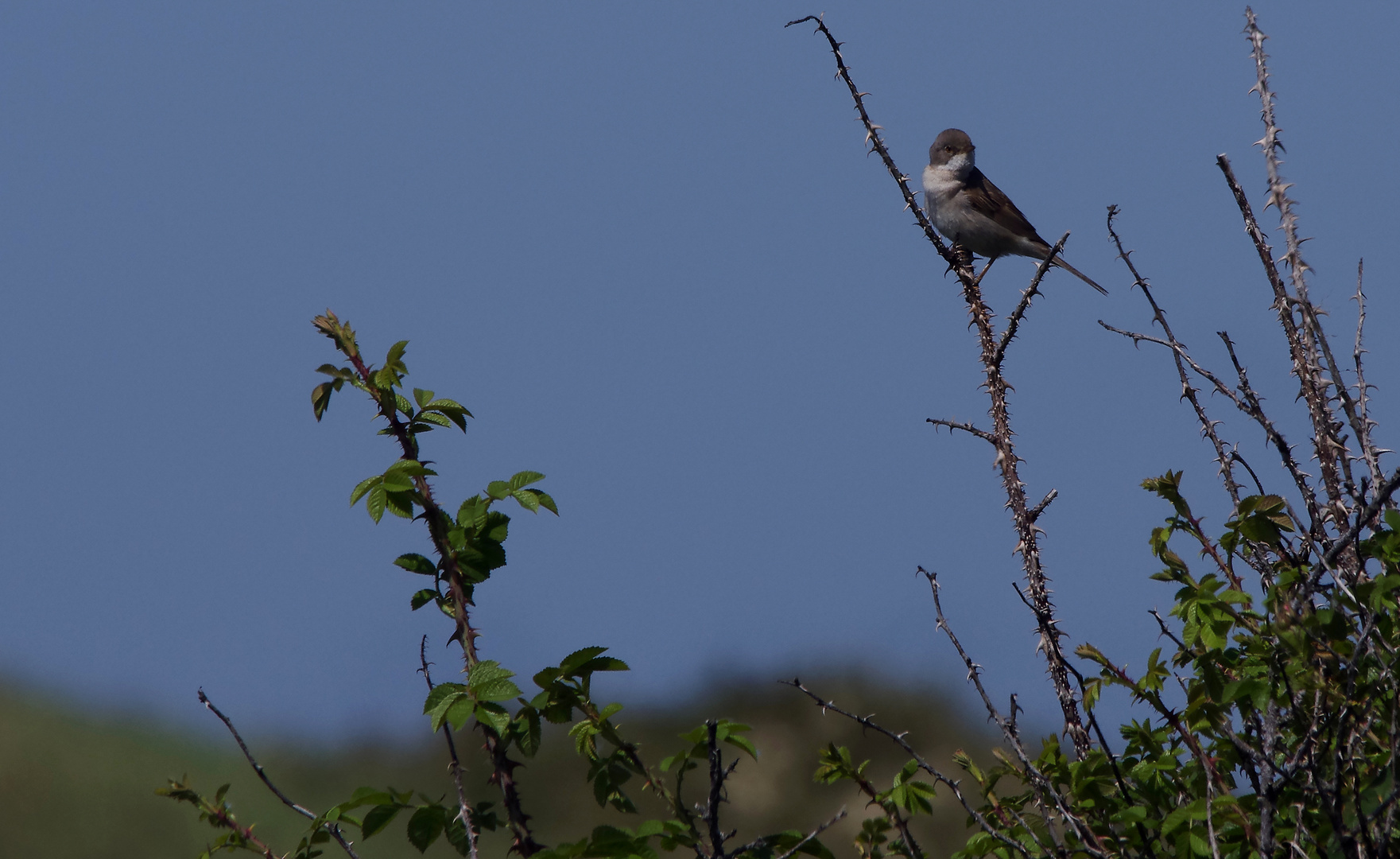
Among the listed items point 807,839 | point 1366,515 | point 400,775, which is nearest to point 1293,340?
point 1366,515

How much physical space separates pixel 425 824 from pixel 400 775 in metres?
12.2

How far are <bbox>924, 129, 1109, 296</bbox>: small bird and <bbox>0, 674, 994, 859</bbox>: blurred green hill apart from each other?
16.7 ft

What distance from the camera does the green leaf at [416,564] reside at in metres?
2.83

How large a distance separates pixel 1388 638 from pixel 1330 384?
1469 mm

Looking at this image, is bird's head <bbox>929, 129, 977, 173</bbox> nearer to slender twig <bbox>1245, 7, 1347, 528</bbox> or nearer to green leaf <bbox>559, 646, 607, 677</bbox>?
slender twig <bbox>1245, 7, 1347, 528</bbox>

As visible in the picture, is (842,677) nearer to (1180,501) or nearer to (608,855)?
(1180,501)

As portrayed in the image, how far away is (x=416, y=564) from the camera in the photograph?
111 inches

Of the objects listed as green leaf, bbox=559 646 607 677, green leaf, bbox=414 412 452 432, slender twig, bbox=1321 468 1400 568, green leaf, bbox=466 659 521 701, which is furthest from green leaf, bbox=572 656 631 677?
slender twig, bbox=1321 468 1400 568

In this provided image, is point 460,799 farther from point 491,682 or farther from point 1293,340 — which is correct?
point 1293,340

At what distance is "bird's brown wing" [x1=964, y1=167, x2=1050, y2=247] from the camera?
1019 cm

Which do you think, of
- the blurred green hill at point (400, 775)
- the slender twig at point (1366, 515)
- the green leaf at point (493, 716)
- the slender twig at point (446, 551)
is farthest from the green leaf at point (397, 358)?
the blurred green hill at point (400, 775)

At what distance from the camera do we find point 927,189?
1059 cm

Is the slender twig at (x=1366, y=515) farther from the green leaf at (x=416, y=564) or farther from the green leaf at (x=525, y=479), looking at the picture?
the green leaf at (x=416, y=564)

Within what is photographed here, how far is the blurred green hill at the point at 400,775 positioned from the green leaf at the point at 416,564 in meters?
6.86
